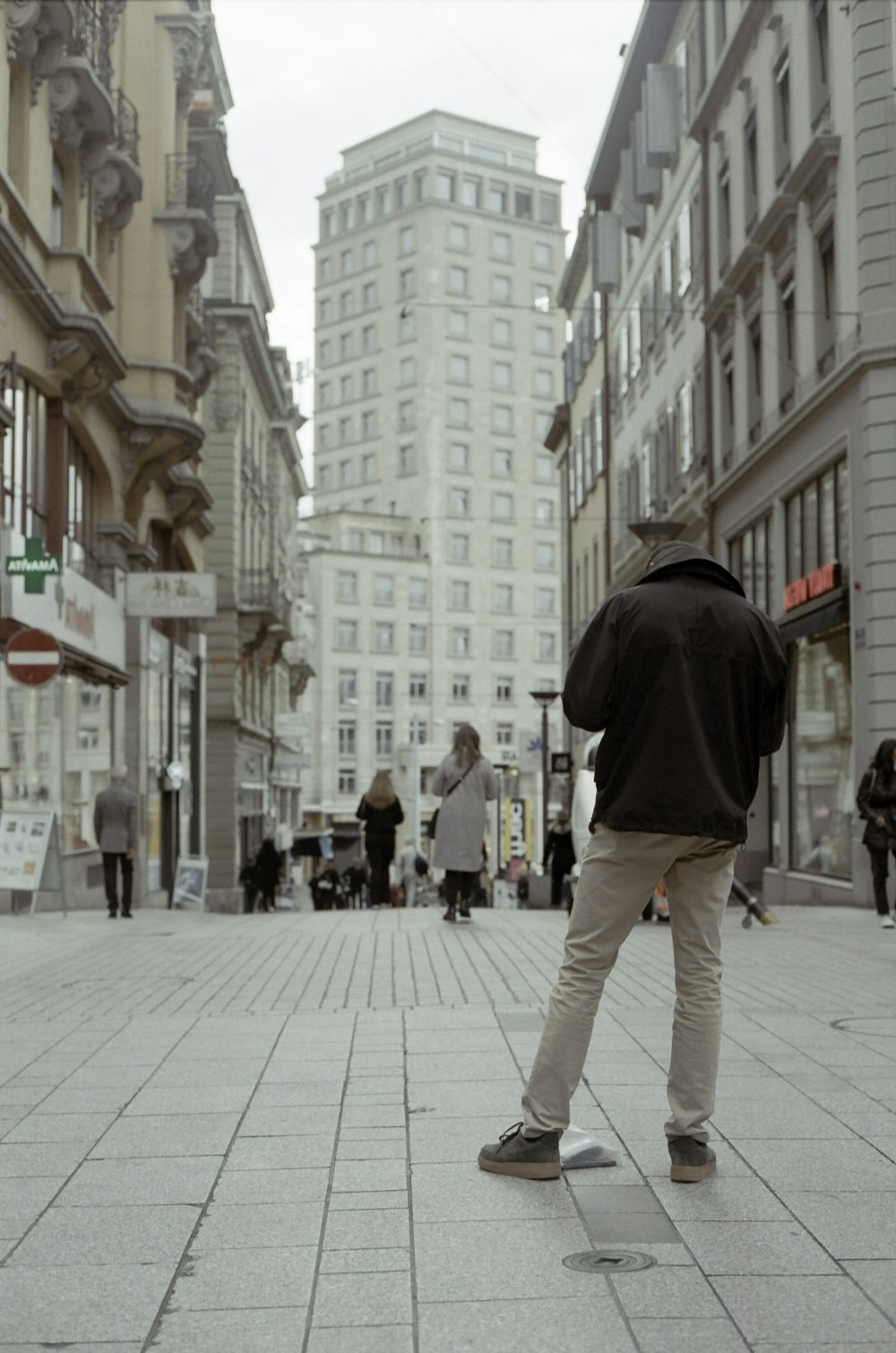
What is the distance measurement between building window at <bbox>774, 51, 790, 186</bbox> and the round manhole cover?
73.9 ft

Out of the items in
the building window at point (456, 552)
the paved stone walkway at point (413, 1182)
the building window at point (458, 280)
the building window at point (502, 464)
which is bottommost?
the paved stone walkway at point (413, 1182)

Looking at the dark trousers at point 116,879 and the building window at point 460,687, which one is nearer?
the dark trousers at point 116,879

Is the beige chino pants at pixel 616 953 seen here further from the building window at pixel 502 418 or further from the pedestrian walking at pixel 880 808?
the building window at pixel 502 418

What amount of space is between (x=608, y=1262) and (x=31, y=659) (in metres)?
14.4

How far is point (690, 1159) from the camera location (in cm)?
540

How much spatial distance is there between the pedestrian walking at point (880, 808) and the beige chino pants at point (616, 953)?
1127 cm

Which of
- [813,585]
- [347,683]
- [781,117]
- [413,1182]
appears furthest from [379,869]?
[347,683]

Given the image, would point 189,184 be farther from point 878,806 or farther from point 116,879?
point 878,806

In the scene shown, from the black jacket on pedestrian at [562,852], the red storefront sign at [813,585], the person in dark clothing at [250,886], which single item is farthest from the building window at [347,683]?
the red storefront sign at [813,585]

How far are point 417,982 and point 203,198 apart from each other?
79.5 feet

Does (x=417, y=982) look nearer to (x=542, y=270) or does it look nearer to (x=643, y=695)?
(x=643, y=695)

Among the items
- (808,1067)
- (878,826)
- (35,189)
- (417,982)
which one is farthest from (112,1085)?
(35,189)

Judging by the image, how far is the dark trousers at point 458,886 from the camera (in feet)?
56.6

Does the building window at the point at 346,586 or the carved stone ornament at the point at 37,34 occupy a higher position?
the building window at the point at 346,586
